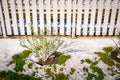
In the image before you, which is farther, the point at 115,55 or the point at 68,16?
the point at 68,16

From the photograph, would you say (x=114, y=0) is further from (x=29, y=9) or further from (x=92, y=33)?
(x=29, y=9)

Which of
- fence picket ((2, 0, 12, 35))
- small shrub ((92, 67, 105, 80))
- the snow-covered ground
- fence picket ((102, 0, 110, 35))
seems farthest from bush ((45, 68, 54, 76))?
fence picket ((102, 0, 110, 35))

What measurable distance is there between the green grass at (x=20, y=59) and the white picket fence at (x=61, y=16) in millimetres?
979

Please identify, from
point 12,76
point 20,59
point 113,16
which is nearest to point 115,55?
point 113,16

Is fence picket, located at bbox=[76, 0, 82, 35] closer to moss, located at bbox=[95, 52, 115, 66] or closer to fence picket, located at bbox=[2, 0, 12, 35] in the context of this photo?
moss, located at bbox=[95, 52, 115, 66]

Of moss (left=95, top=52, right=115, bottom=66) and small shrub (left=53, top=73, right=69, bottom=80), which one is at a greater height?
moss (left=95, top=52, right=115, bottom=66)

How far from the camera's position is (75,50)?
6133mm

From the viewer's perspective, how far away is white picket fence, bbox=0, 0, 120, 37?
631cm

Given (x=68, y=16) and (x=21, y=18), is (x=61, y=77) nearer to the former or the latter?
(x=68, y=16)

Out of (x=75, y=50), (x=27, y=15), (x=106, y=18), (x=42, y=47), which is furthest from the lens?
(x=106, y=18)

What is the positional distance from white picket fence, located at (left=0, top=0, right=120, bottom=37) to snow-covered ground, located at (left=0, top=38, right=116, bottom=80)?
33 cm

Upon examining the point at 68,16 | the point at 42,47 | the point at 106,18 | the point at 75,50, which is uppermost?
the point at 68,16

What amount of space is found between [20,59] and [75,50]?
162 cm

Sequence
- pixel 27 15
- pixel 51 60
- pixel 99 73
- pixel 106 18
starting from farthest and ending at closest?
pixel 106 18 < pixel 27 15 < pixel 51 60 < pixel 99 73
